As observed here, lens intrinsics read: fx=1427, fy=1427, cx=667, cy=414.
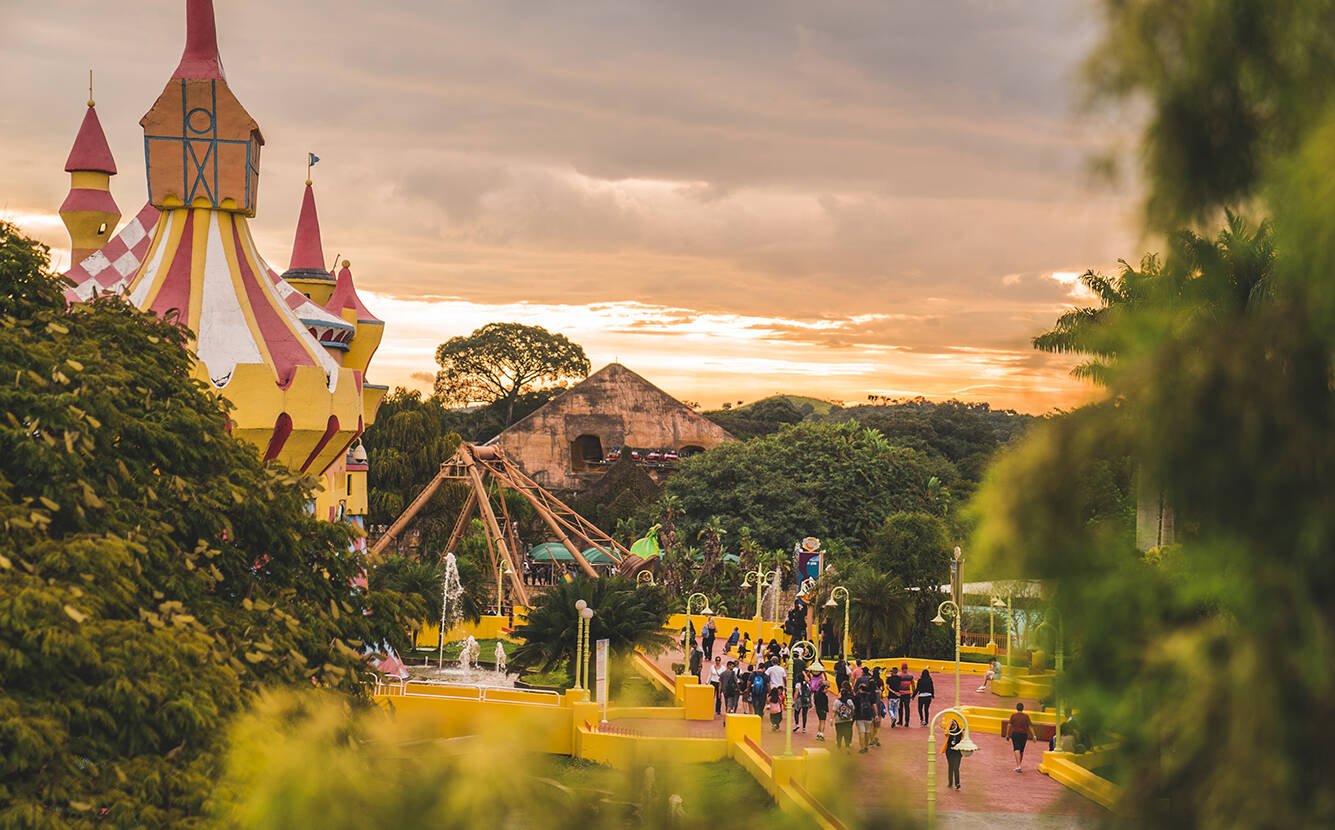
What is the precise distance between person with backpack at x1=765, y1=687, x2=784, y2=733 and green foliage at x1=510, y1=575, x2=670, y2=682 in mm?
2006

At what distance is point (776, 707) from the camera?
2280cm

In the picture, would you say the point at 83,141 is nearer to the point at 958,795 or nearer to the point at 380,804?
the point at 958,795

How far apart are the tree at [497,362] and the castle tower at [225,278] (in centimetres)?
5511

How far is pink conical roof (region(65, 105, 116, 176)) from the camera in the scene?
24.6m

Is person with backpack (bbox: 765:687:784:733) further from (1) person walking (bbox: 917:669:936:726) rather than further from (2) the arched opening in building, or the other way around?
(2) the arched opening in building

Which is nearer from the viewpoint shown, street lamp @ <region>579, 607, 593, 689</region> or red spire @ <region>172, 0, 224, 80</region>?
red spire @ <region>172, 0, 224, 80</region>

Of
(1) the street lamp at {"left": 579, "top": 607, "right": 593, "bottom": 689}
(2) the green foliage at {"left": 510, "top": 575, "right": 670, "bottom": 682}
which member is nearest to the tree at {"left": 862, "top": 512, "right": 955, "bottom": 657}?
(2) the green foliage at {"left": 510, "top": 575, "right": 670, "bottom": 682}

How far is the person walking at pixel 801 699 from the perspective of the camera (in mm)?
22125

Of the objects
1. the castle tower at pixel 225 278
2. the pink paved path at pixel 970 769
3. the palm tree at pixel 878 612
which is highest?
the castle tower at pixel 225 278

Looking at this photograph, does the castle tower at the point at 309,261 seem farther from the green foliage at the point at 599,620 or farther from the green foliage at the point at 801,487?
the green foliage at the point at 801,487

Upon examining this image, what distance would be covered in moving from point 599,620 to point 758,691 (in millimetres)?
2775

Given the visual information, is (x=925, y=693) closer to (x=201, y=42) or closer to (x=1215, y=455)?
(x=201, y=42)

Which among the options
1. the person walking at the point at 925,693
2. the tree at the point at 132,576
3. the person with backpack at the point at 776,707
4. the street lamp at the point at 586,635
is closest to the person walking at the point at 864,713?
the person with backpack at the point at 776,707

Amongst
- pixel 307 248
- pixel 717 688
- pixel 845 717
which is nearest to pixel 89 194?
pixel 307 248
